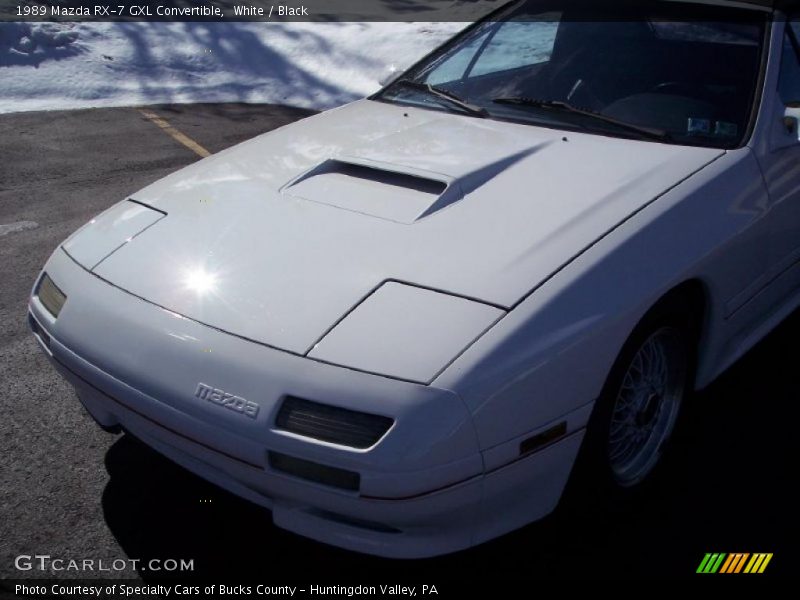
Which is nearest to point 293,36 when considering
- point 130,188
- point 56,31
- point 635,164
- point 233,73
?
point 233,73

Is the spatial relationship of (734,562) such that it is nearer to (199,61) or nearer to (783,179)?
(783,179)

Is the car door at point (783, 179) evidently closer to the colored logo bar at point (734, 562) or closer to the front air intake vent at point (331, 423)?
the colored logo bar at point (734, 562)

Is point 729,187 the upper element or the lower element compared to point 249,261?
upper

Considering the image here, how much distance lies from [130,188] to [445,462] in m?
4.48

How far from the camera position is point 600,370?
2473 mm

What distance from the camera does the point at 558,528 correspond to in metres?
2.70

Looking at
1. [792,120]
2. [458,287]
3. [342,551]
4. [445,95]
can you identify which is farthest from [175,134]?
[458,287]

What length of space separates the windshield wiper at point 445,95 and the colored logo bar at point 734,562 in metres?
1.81

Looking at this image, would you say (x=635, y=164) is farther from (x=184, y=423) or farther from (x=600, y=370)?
(x=184, y=423)

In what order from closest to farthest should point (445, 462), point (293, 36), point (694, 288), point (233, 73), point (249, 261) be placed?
point (445, 462) → point (249, 261) → point (694, 288) → point (233, 73) → point (293, 36)

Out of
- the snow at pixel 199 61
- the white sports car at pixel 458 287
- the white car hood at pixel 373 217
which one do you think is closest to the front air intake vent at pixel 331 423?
the white sports car at pixel 458 287

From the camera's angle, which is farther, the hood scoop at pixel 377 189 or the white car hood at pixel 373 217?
the hood scoop at pixel 377 189

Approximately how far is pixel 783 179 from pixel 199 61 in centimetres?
757

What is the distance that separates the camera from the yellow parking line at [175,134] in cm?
697
